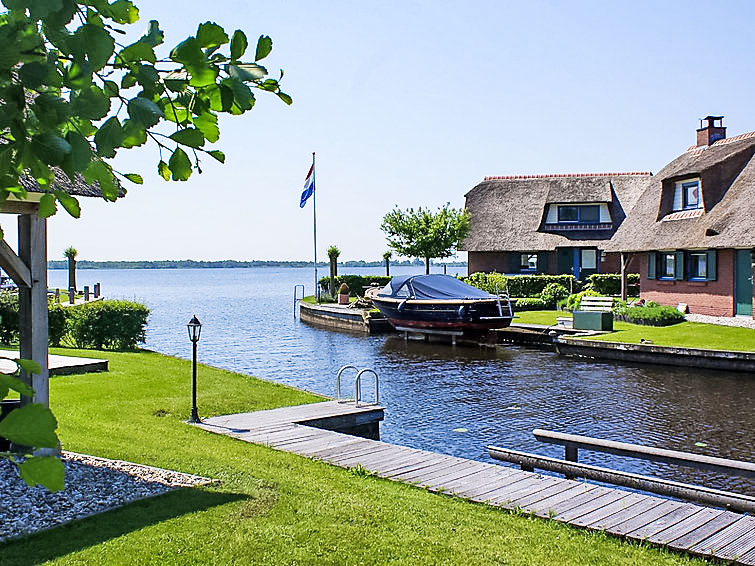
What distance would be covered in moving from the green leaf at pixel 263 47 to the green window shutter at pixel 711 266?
29189 millimetres

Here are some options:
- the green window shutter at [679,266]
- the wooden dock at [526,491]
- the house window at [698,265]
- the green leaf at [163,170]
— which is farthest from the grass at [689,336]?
the green leaf at [163,170]

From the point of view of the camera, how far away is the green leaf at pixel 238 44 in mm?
1812

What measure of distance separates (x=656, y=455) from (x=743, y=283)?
20041 millimetres

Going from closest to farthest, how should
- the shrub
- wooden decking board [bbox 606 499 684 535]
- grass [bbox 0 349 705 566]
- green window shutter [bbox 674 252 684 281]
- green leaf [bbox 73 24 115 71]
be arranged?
green leaf [bbox 73 24 115 71]
grass [bbox 0 349 705 566]
wooden decking board [bbox 606 499 684 535]
green window shutter [bbox 674 252 684 281]
the shrub

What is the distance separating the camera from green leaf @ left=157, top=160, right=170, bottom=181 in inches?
85.1

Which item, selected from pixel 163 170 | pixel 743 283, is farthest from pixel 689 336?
pixel 163 170

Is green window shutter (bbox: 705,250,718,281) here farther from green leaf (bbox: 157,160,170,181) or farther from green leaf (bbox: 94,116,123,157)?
green leaf (bbox: 94,116,123,157)

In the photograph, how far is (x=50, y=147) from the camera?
1683 mm

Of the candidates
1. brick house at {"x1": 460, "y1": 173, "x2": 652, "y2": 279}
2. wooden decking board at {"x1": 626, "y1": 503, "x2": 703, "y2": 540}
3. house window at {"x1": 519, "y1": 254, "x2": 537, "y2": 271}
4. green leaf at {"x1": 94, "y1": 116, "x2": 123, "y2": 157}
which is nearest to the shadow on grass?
wooden decking board at {"x1": 626, "y1": 503, "x2": 703, "y2": 540}

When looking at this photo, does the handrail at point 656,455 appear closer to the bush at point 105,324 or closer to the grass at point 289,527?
the grass at point 289,527

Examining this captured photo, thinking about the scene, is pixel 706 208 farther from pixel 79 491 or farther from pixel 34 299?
pixel 79 491

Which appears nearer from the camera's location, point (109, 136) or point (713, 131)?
point (109, 136)

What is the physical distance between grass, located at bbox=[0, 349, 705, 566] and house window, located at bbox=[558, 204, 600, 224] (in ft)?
135

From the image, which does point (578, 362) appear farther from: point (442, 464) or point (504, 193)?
point (504, 193)
